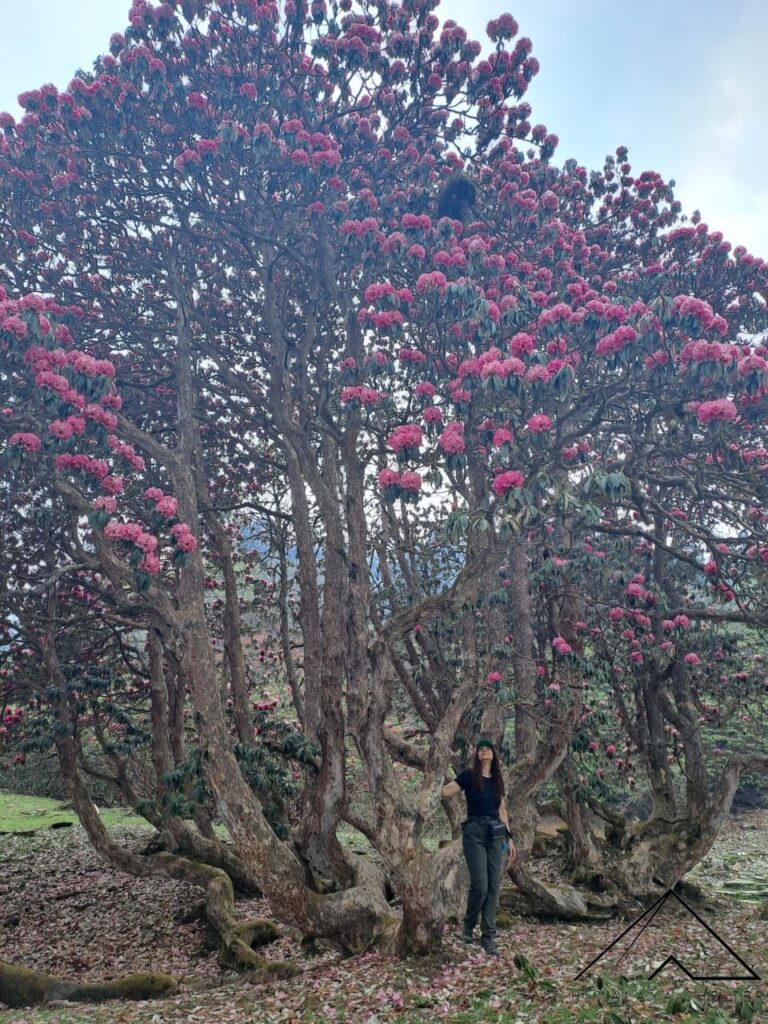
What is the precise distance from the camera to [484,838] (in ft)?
20.3

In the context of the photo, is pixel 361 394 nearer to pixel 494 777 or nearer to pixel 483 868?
pixel 494 777

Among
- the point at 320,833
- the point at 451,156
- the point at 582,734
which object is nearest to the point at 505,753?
the point at 582,734

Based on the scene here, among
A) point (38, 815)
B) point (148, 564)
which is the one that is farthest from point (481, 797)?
point (38, 815)

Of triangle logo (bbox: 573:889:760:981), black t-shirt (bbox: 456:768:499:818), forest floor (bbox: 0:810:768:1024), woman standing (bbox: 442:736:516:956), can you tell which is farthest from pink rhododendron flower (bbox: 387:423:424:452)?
forest floor (bbox: 0:810:768:1024)

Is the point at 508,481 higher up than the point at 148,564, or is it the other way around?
the point at 508,481

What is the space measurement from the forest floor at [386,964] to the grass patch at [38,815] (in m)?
3.35

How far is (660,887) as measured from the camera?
9805mm

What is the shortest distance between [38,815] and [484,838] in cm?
1602

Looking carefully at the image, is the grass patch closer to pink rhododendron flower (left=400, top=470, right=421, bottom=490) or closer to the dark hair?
the dark hair

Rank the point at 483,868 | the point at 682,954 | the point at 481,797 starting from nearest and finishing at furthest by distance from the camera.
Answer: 1. the point at 483,868
2. the point at 481,797
3. the point at 682,954

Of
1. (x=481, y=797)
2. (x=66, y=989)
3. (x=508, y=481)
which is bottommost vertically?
(x=66, y=989)

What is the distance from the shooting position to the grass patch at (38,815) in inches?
634

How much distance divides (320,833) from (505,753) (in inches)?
199

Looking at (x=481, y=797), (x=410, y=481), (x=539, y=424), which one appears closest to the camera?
(x=481, y=797)
